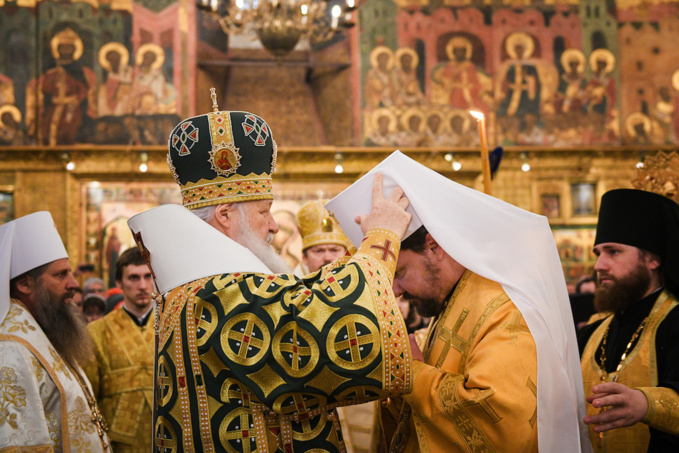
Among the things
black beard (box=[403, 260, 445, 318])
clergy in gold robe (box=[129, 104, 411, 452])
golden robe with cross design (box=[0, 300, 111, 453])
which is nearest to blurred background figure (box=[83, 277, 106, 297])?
golden robe with cross design (box=[0, 300, 111, 453])

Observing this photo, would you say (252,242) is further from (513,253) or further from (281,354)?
(513,253)

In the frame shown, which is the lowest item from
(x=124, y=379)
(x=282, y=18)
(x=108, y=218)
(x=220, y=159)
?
(x=124, y=379)

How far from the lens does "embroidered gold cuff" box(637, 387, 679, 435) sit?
110 inches

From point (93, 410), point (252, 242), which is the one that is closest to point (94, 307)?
point (93, 410)

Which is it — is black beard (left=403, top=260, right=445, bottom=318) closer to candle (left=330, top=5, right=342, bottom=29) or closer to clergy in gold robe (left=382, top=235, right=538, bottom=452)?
clergy in gold robe (left=382, top=235, right=538, bottom=452)

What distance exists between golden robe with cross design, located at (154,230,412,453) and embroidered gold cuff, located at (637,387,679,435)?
3.95ft

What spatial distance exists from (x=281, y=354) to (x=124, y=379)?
2.57 meters

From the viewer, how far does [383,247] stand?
229cm

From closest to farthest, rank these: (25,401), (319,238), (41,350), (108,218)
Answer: (25,401), (41,350), (319,238), (108,218)

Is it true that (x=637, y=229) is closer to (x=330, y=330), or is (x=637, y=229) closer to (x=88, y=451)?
(x=330, y=330)

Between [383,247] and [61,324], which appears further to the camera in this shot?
[61,324]

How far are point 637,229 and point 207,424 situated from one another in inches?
94.2

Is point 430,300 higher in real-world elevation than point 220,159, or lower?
lower

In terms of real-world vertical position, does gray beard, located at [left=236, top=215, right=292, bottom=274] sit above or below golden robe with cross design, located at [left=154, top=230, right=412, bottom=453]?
above
